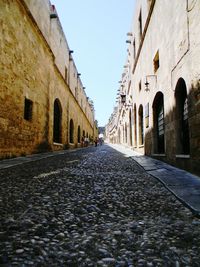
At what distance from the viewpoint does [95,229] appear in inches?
66.8

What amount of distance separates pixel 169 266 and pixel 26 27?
9.48 meters

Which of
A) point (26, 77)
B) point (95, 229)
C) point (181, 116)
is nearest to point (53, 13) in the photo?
point (26, 77)

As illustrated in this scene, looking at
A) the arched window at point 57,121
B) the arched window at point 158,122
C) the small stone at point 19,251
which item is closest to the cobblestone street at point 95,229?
the small stone at point 19,251

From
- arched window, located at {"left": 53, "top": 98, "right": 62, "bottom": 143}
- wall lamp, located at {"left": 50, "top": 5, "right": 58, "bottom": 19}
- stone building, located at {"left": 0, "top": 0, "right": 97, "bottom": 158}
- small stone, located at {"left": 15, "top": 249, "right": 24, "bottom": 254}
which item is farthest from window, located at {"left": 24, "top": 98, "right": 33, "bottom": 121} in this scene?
small stone, located at {"left": 15, "top": 249, "right": 24, "bottom": 254}

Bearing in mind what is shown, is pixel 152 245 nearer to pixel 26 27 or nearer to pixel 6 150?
pixel 6 150

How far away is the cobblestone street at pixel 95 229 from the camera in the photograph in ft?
4.18

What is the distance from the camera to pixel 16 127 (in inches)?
298

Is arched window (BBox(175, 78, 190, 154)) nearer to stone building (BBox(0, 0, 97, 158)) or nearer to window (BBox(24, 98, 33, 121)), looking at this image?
stone building (BBox(0, 0, 97, 158))

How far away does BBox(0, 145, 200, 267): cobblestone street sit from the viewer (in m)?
1.28

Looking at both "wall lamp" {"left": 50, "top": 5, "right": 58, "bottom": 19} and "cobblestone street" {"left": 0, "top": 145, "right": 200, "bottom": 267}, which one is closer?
"cobblestone street" {"left": 0, "top": 145, "right": 200, "bottom": 267}

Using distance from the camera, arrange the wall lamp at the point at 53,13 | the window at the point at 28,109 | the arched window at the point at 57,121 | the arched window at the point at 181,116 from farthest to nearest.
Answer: the arched window at the point at 57,121, the wall lamp at the point at 53,13, the window at the point at 28,109, the arched window at the point at 181,116

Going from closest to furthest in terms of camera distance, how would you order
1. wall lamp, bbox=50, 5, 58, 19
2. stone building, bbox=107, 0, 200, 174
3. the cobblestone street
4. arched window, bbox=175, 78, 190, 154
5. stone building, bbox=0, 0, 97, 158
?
the cobblestone street < stone building, bbox=107, 0, 200, 174 < arched window, bbox=175, 78, 190, 154 < stone building, bbox=0, 0, 97, 158 < wall lamp, bbox=50, 5, 58, 19

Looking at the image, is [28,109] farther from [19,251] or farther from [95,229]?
[19,251]

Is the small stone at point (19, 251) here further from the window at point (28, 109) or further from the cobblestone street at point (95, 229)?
A: the window at point (28, 109)
